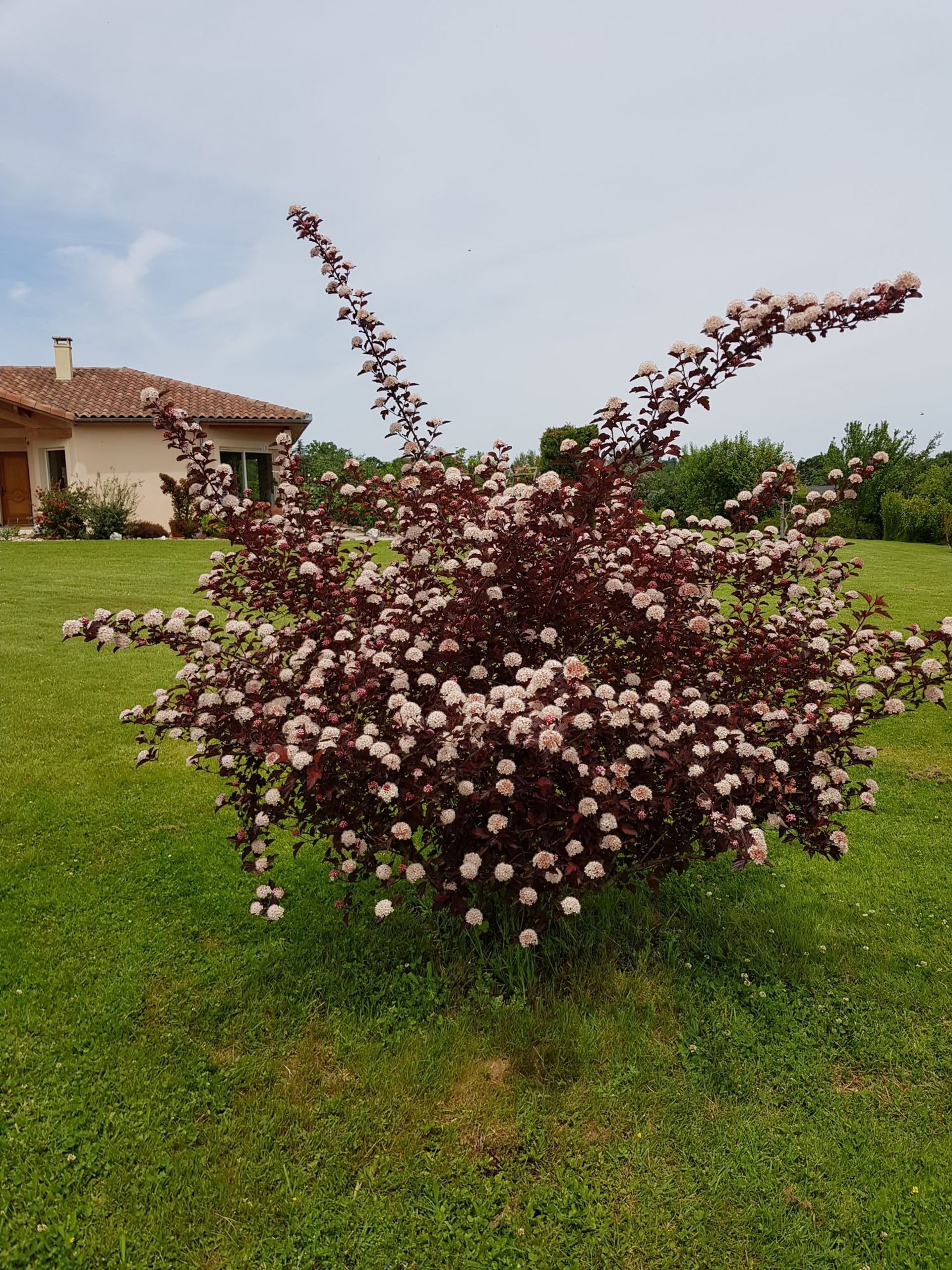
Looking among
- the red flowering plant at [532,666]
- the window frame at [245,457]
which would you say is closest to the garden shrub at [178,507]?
the window frame at [245,457]

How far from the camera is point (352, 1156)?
2.31m

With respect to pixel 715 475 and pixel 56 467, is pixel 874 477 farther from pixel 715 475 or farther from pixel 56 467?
pixel 56 467

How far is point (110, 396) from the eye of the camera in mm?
21109

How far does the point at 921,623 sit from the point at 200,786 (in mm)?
8886

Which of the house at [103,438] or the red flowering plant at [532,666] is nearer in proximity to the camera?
the red flowering plant at [532,666]

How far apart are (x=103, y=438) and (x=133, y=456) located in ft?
2.81

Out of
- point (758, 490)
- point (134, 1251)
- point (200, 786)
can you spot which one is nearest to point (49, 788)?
point (200, 786)

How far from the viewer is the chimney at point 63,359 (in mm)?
22203

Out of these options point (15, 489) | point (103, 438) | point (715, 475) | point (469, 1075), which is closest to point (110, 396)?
point (103, 438)

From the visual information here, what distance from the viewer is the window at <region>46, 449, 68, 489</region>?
20.5 meters

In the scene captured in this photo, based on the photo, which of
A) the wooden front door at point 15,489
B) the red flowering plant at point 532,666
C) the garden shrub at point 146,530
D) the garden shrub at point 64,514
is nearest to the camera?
the red flowering plant at point 532,666

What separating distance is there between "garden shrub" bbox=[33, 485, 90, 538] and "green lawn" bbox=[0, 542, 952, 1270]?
17048 mm

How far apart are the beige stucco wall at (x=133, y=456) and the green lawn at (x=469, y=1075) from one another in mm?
17898

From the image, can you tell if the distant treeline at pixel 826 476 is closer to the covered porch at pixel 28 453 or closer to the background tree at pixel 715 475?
the background tree at pixel 715 475
